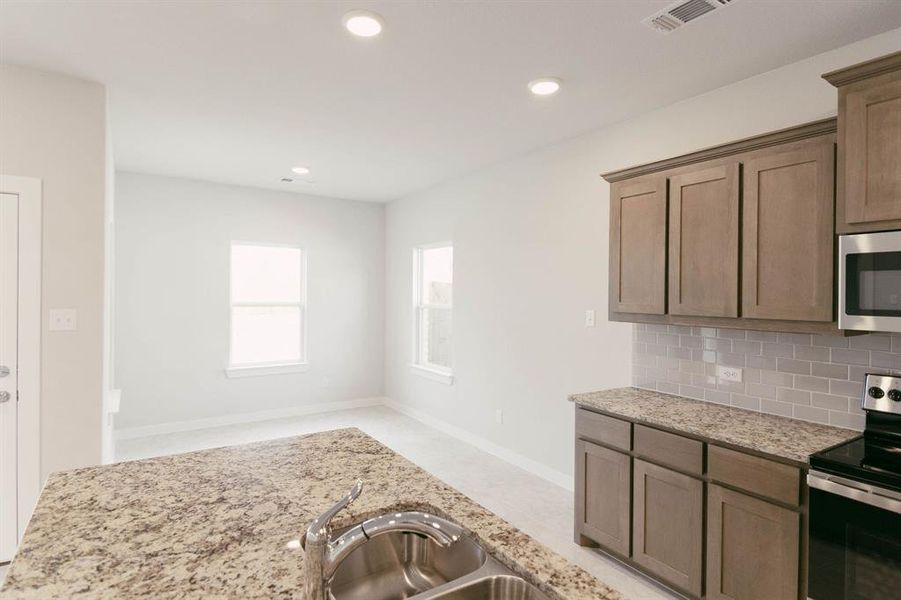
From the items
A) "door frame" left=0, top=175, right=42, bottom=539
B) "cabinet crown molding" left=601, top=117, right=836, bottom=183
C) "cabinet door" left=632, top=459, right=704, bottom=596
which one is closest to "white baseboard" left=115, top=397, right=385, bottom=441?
"door frame" left=0, top=175, right=42, bottom=539

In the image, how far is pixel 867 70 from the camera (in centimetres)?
201

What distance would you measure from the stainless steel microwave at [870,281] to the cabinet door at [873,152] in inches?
2.8

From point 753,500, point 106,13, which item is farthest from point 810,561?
point 106,13

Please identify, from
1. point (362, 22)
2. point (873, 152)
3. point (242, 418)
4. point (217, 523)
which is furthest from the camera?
point (242, 418)

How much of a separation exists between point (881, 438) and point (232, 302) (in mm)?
5761

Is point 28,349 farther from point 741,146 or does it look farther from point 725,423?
point 741,146

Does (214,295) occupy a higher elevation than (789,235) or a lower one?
lower

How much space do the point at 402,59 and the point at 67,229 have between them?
85.1 inches

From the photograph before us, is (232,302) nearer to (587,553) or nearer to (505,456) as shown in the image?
(505,456)

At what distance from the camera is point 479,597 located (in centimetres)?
101

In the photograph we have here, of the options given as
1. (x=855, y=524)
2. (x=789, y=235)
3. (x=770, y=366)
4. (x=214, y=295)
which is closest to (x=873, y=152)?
(x=789, y=235)

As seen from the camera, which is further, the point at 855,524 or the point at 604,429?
the point at 604,429

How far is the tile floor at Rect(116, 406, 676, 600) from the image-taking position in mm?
2850

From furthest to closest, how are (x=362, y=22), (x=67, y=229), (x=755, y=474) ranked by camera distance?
(x=67, y=229)
(x=362, y=22)
(x=755, y=474)
